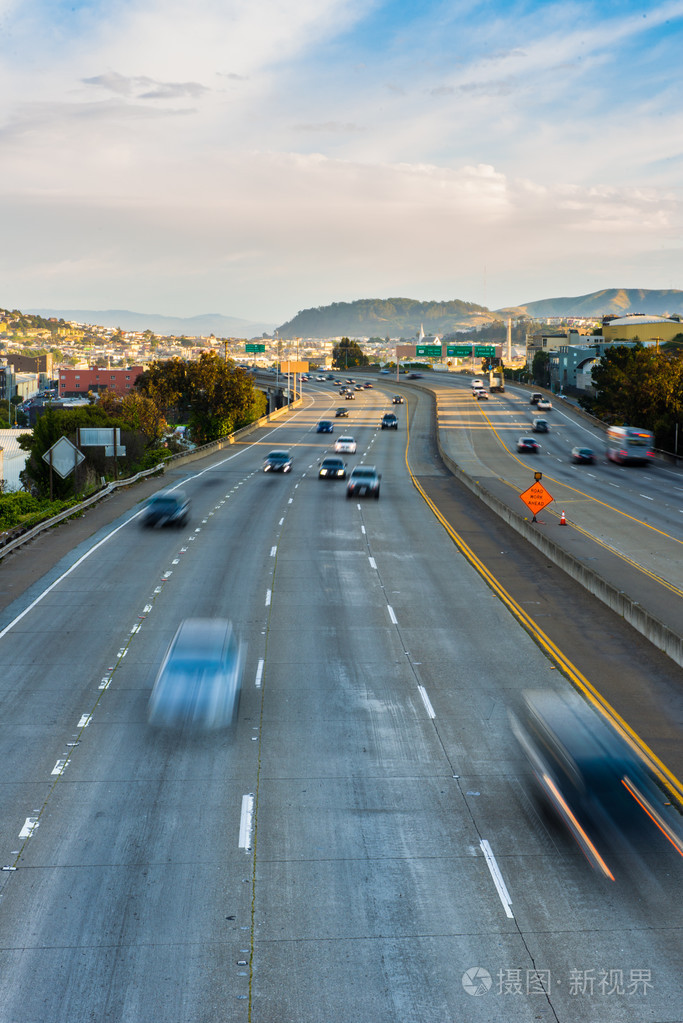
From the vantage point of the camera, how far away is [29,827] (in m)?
13.3

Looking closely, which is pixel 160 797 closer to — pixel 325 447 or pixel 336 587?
pixel 336 587

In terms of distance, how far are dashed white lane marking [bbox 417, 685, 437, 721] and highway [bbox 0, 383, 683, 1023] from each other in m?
0.10

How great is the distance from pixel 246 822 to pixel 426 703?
20.2ft

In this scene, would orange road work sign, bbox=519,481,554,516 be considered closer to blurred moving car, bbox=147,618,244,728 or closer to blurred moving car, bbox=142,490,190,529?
blurred moving car, bbox=142,490,190,529

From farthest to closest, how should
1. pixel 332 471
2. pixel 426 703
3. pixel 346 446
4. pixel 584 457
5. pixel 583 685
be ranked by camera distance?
pixel 346 446 → pixel 584 457 → pixel 332 471 → pixel 583 685 → pixel 426 703

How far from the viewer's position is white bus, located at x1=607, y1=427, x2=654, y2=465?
68.9 m

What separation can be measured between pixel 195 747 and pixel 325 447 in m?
65.7

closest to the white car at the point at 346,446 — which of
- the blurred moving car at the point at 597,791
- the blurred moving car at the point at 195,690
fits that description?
the blurred moving car at the point at 195,690

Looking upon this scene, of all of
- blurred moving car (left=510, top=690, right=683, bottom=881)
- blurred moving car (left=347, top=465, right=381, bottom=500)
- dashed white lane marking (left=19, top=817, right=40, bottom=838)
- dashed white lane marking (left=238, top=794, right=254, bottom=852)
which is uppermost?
blurred moving car (left=510, top=690, right=683, bottom=881)

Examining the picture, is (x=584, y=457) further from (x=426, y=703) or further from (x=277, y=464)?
(x=426, y=703)

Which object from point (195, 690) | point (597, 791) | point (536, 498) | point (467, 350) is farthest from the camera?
point (467, 350)

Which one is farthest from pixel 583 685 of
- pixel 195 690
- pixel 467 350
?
pixel 467 350

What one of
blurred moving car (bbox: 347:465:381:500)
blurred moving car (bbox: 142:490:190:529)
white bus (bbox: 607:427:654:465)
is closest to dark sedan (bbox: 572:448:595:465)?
white bus (bbox: 607:427:654:465)

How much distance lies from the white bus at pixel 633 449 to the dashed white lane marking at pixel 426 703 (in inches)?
2115
